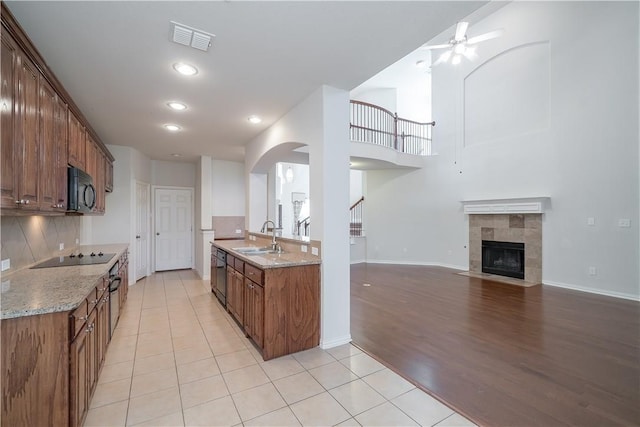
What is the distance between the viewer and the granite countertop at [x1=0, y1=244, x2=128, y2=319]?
4.84 ft

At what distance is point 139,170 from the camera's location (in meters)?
5.80

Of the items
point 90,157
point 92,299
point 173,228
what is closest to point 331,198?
point 92,299

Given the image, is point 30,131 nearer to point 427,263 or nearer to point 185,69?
point 185,69

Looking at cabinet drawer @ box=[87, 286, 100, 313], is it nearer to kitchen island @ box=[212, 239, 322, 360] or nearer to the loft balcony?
kitchen island @ box=[212, 239, 322, 360]

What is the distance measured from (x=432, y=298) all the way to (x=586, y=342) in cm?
186

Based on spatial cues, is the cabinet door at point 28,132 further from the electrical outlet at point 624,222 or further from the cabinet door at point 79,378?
the electrical outlet at point 624,222

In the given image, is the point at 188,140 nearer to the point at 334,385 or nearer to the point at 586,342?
the point at 334,385

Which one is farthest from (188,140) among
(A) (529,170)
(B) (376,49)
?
(A) (529,170)

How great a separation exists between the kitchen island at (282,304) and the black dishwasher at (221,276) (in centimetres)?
101

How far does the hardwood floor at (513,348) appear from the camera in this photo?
2.01 m

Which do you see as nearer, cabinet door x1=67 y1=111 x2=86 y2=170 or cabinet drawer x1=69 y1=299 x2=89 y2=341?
cabinet drawer x1=69 y1=299 x2=89 y2=341

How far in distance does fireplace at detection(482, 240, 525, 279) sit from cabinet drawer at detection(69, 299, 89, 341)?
6.83m

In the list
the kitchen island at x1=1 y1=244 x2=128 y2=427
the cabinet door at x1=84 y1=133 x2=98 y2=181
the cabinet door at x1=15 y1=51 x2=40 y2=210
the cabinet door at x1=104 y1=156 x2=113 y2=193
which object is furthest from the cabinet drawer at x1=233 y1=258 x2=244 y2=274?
the cabinet door at x1=104 y1=156 x2=113 y2=193

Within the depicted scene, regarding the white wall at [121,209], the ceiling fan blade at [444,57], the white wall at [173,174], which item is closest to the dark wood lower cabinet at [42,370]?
the white wall at [121,209]
